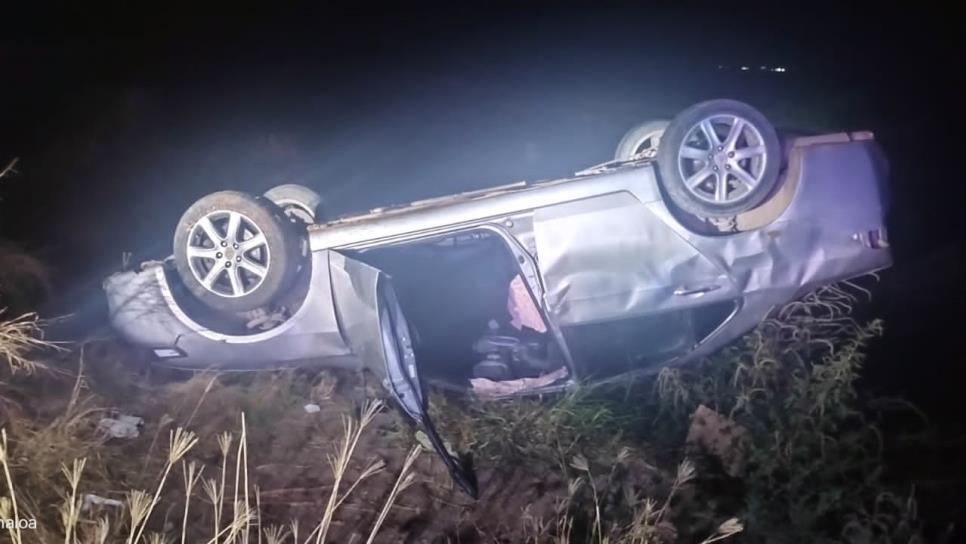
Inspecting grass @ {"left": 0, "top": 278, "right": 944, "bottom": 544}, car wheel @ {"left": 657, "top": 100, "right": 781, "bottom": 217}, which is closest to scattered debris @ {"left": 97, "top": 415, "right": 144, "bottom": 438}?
grass @ {"left": 0, "top": 278, "right": 944, "bottom": 544}

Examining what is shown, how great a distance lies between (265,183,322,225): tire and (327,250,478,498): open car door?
830 millimetres

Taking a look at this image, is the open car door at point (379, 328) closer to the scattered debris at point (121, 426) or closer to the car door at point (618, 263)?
the car door at point (618, 263)

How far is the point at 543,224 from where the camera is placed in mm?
4234

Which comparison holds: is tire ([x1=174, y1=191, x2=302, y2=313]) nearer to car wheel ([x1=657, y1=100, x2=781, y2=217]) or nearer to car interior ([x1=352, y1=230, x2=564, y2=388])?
car interior ([x1=352, y1=230, x2=564, y2=388])

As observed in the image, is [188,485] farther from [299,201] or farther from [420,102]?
[420,102]

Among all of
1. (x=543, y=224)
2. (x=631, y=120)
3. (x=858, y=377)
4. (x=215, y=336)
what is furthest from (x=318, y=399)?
(x=631, y=120)

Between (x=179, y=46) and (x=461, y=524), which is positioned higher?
(x=179, y=46)

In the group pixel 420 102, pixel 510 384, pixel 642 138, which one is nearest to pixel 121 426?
pixel 510 384

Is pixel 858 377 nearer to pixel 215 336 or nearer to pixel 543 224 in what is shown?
pixel 543 224

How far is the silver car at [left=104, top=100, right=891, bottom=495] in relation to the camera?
4.17 meters

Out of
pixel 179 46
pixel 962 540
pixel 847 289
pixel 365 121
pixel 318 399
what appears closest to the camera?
pixel 962 540

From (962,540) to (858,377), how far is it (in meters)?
0.93

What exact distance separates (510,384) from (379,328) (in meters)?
0.95

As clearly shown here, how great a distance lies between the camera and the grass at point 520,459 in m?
3.96
